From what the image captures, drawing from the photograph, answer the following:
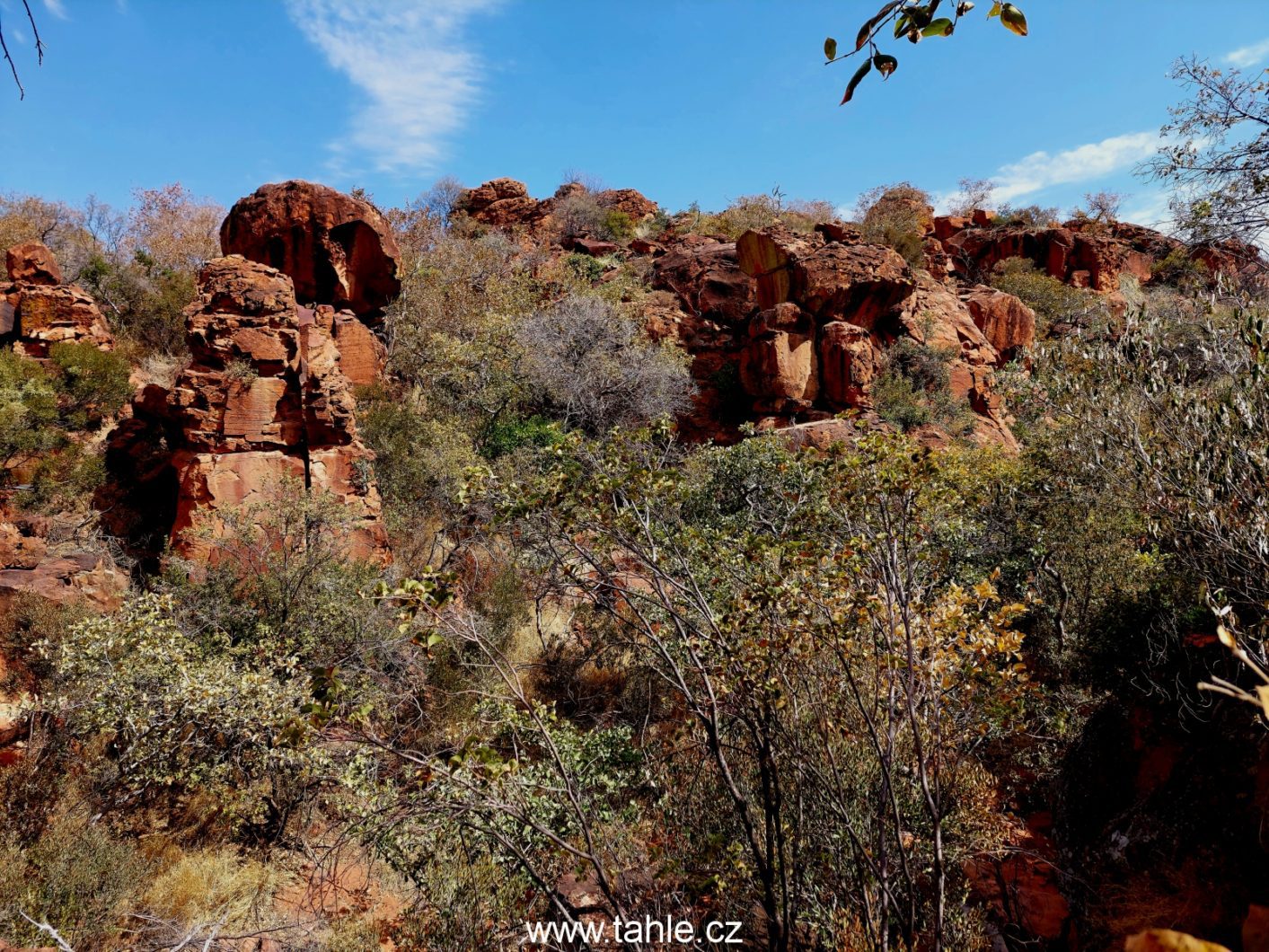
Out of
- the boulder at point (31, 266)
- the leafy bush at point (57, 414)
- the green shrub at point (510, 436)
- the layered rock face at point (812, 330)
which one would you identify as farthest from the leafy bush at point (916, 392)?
the boulder at point (31, 266)

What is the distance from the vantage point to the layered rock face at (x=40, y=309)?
12.0 m

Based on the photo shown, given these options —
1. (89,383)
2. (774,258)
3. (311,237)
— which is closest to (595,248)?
(774,258)

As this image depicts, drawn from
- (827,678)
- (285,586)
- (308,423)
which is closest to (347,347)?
(308,423)

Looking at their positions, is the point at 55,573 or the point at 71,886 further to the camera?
the point at 55,573

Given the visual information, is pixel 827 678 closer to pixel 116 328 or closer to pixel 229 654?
pixel 229 654

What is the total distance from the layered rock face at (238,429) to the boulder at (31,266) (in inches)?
224

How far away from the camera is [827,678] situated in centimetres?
377

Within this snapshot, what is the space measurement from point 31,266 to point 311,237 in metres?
5.19

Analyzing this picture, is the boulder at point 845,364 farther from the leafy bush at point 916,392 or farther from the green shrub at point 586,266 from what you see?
the green shrub at point 586,266

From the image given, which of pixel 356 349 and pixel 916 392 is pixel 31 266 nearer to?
pixel 356 349

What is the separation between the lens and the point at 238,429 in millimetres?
8883

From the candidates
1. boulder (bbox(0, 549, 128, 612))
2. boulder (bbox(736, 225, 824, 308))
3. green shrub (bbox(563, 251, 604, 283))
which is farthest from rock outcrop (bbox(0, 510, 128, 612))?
green shrub (bbox(563, 251, 604, 283))

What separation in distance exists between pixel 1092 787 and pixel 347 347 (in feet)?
45.0

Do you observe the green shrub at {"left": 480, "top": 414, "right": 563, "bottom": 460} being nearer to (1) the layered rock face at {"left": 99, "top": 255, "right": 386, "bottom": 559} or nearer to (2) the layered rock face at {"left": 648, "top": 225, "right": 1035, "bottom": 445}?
(1) the layered rock face at {"left": 99, "top": 255, "right": 386, "bottom": 559}
